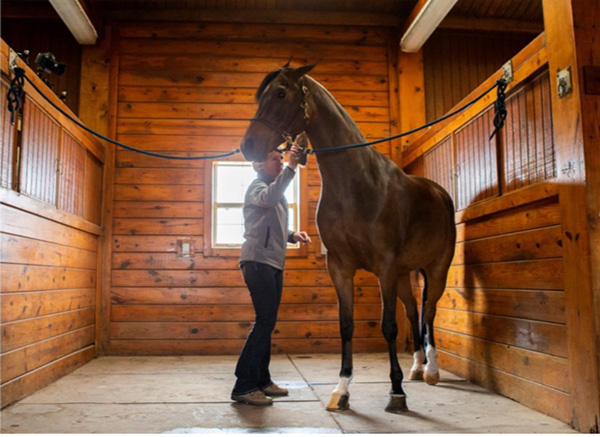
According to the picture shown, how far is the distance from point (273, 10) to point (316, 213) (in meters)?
2.82

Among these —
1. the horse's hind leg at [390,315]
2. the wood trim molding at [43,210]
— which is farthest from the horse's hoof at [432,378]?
the wood trim molding at [43,210]

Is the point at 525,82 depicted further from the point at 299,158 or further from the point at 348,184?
the point at 299,158

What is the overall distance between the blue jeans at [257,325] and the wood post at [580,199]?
133 centimetres

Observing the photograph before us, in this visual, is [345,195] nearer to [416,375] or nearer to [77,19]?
[416,375]

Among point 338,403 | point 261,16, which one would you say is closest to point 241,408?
point 338,403

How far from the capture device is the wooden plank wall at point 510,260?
2.29 m

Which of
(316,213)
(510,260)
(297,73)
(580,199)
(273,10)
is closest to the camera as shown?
(580,199)

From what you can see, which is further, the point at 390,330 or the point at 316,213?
the point at 316,213

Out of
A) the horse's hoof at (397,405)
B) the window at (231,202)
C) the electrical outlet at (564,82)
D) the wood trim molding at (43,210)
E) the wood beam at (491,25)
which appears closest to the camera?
the electrical outlet at (564,82)

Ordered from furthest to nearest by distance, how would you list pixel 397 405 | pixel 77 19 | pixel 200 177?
1. pixel 200 177
2. pixel 77 19
3. pixel 397 405

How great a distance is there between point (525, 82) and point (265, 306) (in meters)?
1.71

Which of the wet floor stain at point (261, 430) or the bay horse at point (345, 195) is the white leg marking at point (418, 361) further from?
the wet floor stain at point (261, 430)

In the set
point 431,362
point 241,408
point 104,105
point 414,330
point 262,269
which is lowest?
point 241,408

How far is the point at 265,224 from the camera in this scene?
2.64 m
